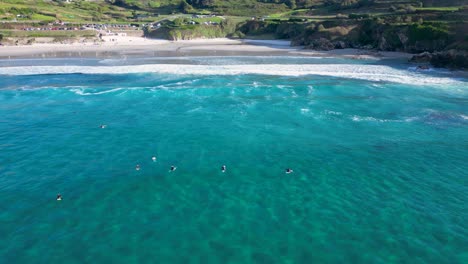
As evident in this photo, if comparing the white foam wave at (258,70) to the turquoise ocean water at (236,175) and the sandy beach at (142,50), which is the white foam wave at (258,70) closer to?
the turquoise ocean water at (236,175)

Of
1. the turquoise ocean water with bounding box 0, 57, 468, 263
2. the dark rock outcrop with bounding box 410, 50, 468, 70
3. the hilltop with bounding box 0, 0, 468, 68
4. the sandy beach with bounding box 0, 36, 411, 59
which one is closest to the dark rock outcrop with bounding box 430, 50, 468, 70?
the dark rock outcrop with bounding box 410, 50, 468, 70

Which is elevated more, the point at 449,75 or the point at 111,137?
the point at 449,75

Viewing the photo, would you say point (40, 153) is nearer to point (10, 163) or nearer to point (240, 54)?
point (10, 163)

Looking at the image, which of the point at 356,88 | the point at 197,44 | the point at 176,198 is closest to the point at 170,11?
the point at 197,44

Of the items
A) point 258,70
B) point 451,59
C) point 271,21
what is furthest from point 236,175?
point 271,21

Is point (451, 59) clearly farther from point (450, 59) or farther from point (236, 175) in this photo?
point (236, 175)

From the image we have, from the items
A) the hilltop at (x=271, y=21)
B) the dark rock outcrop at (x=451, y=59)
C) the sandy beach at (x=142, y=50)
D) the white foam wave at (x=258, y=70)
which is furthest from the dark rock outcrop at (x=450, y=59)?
the sandy beach at (x=142, y=50)
